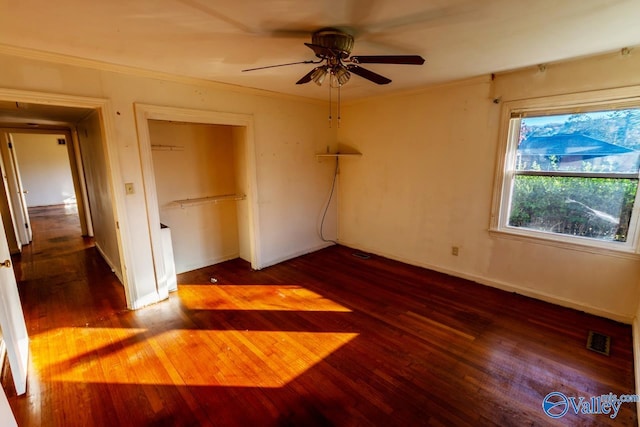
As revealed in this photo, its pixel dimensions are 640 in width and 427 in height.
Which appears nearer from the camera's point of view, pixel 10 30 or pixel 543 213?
pixel 10 30

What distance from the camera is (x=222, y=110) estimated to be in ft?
11.0

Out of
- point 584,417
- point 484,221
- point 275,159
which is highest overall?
point 275,159

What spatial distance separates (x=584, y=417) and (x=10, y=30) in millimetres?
4403

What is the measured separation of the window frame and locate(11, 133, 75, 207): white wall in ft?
37.4

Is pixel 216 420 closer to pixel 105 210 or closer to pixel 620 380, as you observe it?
pixel 620 380

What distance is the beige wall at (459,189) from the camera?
105 inches

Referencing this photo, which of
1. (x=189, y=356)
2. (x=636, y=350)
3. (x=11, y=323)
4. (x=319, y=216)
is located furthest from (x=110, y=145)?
(x=636, y=350)

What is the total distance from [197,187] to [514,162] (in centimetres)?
396

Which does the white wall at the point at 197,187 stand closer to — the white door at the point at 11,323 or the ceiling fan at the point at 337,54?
the white door at the point at 11,323

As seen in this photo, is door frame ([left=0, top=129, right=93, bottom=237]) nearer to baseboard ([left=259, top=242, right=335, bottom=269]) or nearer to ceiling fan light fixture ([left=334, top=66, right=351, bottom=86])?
baseboard ([left=259, top=242, right=335, bottom=269])

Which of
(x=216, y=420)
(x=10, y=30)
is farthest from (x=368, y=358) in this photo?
(x=10, y=30)

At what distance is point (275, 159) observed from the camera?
402 centimetres

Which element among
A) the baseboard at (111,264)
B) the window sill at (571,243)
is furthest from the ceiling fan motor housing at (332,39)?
the baseboard at (111,264)

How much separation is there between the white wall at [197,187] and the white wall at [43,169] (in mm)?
7802
